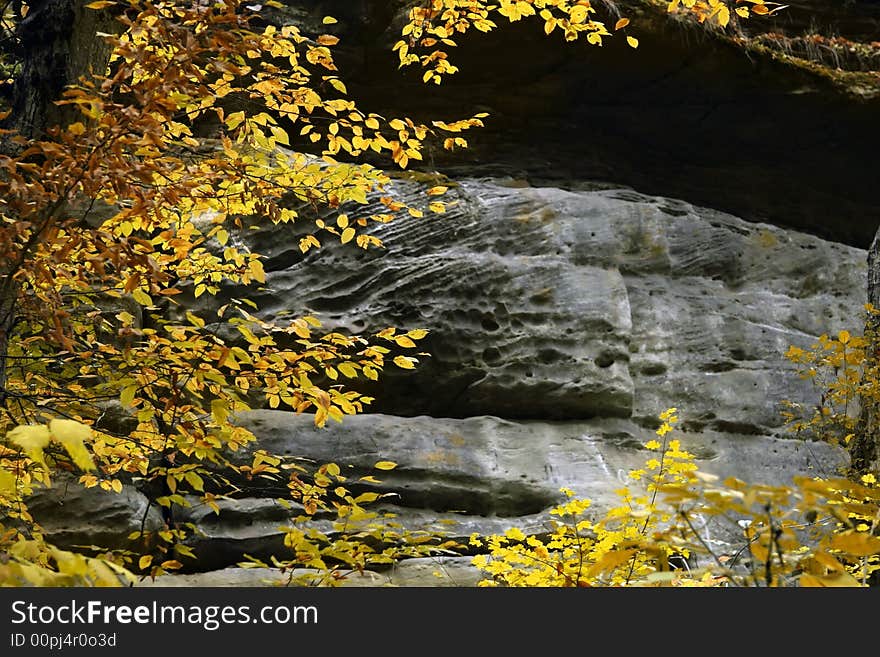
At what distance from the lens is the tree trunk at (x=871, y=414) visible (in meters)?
5.71

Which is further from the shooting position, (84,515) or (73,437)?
(84,515)

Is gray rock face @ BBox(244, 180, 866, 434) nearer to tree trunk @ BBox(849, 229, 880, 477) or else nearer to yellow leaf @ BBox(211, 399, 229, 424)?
tree trunk @ BBox(849, 229, 880, 477)

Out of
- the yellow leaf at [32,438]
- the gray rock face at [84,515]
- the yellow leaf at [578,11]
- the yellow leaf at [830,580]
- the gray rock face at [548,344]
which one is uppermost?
the yellow leaf at [578,11]

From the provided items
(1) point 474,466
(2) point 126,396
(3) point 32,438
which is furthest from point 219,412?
(1) point 474,466

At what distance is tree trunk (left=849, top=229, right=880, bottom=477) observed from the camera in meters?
5.71

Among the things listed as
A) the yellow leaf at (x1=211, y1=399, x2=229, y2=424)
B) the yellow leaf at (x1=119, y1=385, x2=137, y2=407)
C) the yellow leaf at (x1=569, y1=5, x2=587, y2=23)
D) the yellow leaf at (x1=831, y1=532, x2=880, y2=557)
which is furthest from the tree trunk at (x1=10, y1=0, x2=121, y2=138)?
the yellow leaf at (x1=831, y1=532, x2=880, y2=557)

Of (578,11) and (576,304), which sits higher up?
(578,11)

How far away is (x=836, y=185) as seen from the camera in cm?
1330

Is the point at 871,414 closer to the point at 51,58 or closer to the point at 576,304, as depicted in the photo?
the point at 576,304

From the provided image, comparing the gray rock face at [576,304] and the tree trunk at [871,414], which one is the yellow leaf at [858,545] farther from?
the gray rock face at [576,304]

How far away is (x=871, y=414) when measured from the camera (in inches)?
230

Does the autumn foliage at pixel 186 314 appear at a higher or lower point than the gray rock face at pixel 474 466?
higher

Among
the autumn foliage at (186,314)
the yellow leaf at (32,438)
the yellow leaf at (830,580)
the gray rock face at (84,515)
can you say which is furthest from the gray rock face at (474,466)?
the yellow leaf at (32,438)
